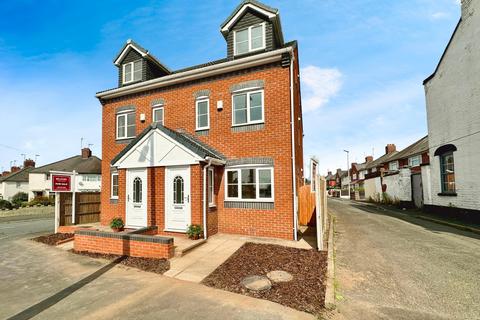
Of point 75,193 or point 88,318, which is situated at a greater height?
point 75,193

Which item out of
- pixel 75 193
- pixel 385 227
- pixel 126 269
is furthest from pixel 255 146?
pixel 75 193

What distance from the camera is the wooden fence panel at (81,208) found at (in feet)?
39.4

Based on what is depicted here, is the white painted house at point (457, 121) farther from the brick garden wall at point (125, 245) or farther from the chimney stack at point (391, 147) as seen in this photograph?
the chimney stack at point (391, 147)

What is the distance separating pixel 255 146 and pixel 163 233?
518 cm

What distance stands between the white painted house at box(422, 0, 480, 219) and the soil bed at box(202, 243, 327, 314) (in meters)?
11.1

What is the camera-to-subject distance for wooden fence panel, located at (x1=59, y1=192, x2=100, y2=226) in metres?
12.0

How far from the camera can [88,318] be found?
389 cm

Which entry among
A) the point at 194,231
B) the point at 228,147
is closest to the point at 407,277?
the point at 194,231

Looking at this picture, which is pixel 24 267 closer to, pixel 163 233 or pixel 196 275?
pixel 163 233

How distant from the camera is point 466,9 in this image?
41.2 feet

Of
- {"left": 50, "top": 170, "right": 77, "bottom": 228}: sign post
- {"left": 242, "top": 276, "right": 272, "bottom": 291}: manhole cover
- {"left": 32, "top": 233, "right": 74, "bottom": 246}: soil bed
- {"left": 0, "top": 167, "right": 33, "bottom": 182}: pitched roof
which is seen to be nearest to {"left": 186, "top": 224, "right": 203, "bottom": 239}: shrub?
{"left": 242, "top": 276, "right": 272, "bottom": 291}: manhole cover

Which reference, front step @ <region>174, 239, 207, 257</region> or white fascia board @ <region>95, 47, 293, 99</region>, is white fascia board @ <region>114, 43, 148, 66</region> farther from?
front step @ <region>174, 239, 207, 257</region>

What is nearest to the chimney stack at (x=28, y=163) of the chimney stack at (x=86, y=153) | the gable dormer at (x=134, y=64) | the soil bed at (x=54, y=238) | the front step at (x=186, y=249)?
the chimney stack at (x=86, y=153)

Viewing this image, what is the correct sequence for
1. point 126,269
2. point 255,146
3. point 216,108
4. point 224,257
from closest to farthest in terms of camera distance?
point 126,269 < point 224,257 < point 255,146 < point 216,108
